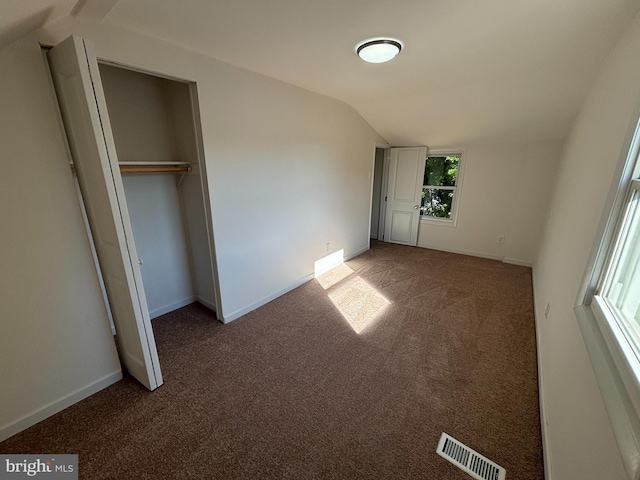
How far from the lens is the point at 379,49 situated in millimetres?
1870

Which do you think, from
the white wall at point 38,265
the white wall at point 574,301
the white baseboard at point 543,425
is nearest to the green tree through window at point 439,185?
the white wall at point 574,301

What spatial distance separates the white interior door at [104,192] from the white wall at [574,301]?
7.34 feet

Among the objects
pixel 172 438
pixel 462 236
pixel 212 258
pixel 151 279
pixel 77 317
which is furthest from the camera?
pixel 462 236

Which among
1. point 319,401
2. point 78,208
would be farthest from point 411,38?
point 319,401

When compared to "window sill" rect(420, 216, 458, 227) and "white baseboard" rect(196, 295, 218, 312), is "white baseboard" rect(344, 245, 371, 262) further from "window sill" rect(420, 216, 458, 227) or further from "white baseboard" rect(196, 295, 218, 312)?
"white baseboard" rect(196, 295, 218, 312)

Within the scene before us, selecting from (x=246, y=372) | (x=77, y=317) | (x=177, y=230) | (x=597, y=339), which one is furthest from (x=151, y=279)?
(x=597, y=339)

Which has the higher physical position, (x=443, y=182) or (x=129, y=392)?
(x=443, y=182)

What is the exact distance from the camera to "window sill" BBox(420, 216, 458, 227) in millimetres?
4844

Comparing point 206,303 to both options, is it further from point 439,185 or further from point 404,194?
point 439,185

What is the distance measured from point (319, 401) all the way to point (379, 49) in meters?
2.50

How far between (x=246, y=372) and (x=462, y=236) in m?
4.35

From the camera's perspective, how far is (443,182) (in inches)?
191

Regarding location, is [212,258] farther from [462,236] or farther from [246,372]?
[462,236]

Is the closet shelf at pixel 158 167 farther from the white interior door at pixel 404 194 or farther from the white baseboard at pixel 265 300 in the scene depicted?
the white interior door at pixel 404 194
